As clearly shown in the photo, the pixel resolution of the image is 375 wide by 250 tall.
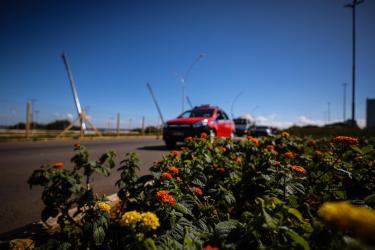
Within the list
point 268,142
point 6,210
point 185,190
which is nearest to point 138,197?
point 185,190

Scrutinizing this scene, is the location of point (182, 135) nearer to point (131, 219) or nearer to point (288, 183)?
point (288, 183)

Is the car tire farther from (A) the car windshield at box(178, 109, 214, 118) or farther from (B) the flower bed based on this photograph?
(B) the flower bed

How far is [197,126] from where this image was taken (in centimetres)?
720

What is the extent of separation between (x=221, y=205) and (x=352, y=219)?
1589mm

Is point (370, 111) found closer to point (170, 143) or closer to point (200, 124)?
point (200, 124)

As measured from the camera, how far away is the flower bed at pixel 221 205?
0.74 metres

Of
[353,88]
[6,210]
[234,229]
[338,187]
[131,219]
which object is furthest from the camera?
[353,88]

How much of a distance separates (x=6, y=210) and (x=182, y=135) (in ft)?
17.6

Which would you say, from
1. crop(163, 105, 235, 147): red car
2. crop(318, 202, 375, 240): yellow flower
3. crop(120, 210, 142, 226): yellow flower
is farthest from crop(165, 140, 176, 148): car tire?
crop(318, 202, 375, 240): yellow flower

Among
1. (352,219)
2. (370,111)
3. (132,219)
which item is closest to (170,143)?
(132,219)

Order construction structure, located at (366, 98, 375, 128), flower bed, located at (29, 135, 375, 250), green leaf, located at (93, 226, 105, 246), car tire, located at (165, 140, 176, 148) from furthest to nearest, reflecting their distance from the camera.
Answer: construction structure, located at (366, 98, 375, 128) → car tire, located at (165, 140, 176, 148) → green leaf, located at (93, 226, 105, 246) → flower bed, located at (29, 135, 375, 250)

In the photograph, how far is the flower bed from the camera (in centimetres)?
74

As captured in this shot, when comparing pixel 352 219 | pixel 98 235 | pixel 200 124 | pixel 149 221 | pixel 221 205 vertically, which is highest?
pixel 200 124

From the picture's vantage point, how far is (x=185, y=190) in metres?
1.61
